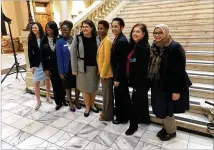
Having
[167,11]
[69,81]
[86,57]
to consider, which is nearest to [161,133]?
[86,57]

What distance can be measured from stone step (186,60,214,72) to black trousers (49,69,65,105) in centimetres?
226

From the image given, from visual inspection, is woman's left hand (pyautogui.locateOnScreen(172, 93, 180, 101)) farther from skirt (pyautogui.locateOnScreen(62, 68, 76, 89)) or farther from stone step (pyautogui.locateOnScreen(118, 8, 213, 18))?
stone step (pyautogui.locateOnScreen(118, 8, 213, 18))

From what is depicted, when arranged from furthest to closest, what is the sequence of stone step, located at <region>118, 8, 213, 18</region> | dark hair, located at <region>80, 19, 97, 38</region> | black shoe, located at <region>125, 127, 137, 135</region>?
stone step, located at <region>118, 8, 213, 18</region> → dark hair, located at <region>80, 19, 97, 38</region> → black shoe, located at <region>125, 127, 137, 135</region>

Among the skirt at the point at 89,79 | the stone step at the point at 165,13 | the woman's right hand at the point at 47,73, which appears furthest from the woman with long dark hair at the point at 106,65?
the stone step at the point at 165,13

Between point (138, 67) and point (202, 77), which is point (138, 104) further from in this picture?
point (202, 77)

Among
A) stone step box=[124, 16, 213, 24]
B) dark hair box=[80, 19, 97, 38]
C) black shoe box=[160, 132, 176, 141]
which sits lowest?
black shoe box=[160, 132, 176, 141]

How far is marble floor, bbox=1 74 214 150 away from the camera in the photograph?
221 cm

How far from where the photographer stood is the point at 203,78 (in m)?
2.96

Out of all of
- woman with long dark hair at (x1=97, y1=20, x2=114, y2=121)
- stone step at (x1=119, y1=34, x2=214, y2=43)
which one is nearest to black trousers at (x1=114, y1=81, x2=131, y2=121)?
woman with long dark hair at (x1=97, y1=20, x2=114, y2=121)

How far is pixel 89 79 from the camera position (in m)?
2.75

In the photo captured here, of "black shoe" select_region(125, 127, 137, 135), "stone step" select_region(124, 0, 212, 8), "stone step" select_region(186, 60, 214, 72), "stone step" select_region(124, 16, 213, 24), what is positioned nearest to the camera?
"black shoe" select_region(125, 127, 137, 135)

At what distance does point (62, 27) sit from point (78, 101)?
1255 mm

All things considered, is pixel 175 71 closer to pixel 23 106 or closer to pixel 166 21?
pixel 23 106

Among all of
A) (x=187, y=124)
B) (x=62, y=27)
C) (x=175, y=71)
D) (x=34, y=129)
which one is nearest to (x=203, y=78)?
(x=187, y=124)
